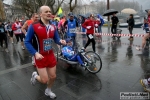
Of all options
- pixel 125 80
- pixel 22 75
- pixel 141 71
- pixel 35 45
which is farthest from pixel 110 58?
pixel 35 45

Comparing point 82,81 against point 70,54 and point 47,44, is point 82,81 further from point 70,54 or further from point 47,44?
point 47,44

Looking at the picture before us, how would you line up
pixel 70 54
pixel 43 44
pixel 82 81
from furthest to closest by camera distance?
1. pixel 70 54
2. pixel 82 81
3. pixel 43 44

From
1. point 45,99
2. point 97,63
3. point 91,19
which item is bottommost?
point 45,99

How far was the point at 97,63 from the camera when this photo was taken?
4641 millimetres

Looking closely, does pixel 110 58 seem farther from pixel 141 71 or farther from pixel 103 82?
pixel 103 82

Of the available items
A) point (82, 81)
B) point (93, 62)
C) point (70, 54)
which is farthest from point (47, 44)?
point (70, 54)

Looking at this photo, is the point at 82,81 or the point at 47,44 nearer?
the point at 47,44

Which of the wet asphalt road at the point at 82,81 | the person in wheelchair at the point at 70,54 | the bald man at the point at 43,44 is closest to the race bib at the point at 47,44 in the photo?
the bald man at the point at 43,44

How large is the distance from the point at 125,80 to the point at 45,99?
2174 mm

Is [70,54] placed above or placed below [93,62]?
above

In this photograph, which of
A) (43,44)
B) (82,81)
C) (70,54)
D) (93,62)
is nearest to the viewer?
(43,44)

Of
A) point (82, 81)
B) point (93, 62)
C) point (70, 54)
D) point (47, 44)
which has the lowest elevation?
point (82, 81)

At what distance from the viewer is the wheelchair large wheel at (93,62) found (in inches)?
184

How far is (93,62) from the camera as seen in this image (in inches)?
184
